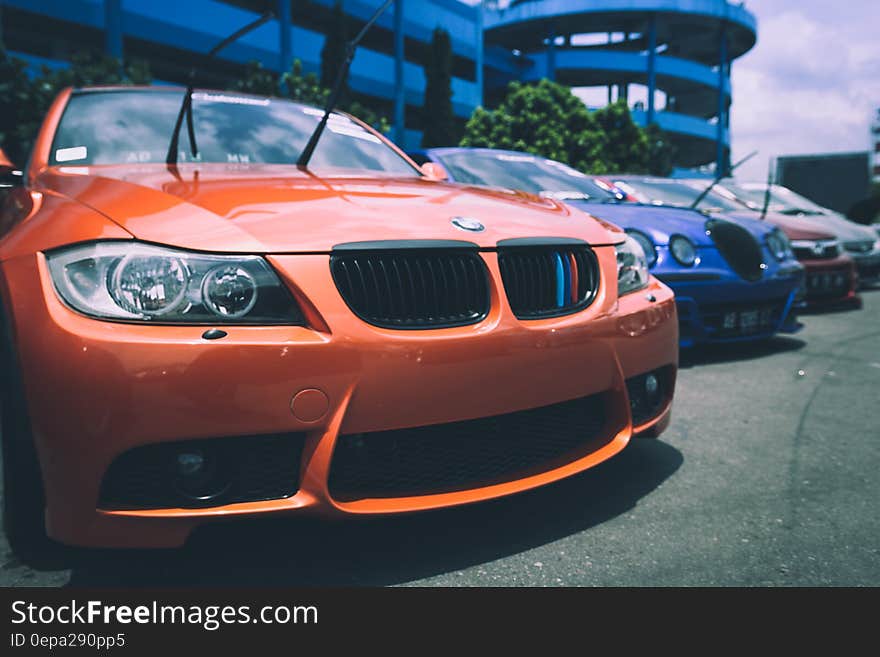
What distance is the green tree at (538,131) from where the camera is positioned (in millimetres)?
23719

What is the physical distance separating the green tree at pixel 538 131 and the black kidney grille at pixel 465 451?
865 inches

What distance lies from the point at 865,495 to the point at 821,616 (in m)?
0.97

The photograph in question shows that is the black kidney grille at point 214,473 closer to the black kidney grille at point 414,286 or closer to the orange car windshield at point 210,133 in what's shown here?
the black kidney grille at point 414,286

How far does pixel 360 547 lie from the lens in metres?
2.09

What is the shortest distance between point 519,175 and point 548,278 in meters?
3.27

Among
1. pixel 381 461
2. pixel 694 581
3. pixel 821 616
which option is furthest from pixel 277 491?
pixel 821 616

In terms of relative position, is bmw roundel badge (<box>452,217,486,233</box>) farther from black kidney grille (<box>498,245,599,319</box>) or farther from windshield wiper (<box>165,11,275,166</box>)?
windshield wiper (<box>165,11,275,166</box>)

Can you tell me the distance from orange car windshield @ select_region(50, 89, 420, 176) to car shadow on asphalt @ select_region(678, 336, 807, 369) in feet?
8.14

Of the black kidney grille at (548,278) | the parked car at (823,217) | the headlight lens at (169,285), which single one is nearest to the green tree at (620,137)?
the parked car at (823,217)

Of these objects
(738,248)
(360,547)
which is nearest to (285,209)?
(360,547)

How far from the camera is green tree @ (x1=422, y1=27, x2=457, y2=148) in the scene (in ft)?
A: 108

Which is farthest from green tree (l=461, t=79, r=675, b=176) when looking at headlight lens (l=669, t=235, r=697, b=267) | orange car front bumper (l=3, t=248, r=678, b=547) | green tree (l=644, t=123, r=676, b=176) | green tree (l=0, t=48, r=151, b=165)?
orange car front bumper (l=3, t=248, r=678, b=547)

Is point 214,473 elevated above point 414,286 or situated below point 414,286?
below

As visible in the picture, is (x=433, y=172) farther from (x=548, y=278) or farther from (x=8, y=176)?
(x=8, y=176)
